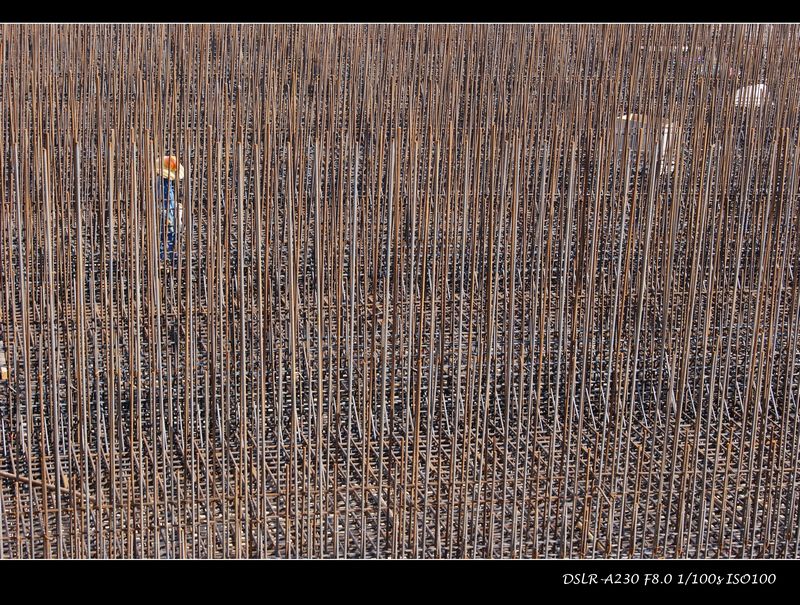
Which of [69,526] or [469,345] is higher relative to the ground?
[469,345]

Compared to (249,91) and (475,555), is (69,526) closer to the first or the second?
(475,555)

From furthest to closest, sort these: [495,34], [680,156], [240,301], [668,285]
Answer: [495,34]
[680,156]
[668,285]
[240,301]

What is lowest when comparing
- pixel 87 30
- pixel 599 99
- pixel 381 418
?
pixel 381 418

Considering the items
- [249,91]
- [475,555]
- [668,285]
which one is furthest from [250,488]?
[249,91]

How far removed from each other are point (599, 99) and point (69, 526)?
173 centimetres

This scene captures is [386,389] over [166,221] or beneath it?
beneath

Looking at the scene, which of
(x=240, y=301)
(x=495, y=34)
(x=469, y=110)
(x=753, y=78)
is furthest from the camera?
(x=495, y=34)

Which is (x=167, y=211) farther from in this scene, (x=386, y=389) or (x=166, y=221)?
(x=386, y=389)

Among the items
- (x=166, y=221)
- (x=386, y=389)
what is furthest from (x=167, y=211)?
→ (x=386, y=389)

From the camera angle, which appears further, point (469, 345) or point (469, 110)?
point (469, 110)

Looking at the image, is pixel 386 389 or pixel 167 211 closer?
pixel 167 211

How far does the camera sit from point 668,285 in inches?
76.9

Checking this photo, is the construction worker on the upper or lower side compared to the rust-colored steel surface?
upper

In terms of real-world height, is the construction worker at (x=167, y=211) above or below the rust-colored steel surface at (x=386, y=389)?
above
